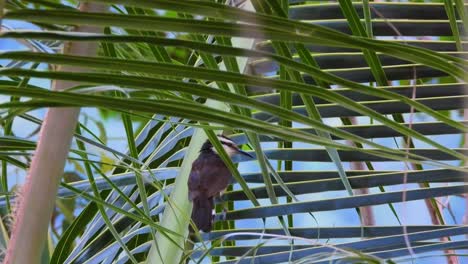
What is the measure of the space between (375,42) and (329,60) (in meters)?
0.39

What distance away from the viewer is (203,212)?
105 centimetres

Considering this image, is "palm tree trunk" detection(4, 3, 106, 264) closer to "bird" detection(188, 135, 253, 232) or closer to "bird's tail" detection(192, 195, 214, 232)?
"bird" detection(188, 135, 253, 232)

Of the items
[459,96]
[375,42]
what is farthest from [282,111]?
[459,96]

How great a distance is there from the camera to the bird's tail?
1.01m

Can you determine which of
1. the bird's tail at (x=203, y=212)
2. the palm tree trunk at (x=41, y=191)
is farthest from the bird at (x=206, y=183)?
the palm tree trunk at (x=41, y=191)

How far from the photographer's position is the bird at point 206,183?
0.96 meters

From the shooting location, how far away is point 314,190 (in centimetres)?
80

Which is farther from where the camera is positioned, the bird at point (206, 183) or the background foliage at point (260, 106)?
the bird at point (206, 183)

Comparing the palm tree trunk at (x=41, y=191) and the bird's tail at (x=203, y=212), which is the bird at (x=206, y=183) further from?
the palm tree trunk at (x=41, y=191)

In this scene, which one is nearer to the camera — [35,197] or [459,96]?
[35,197]

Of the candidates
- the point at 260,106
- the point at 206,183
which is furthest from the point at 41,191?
the point at 206,183

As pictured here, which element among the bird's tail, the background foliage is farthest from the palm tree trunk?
the bird's tail

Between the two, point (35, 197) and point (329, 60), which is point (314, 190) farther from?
point (35, 197)

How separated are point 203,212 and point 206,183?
0.17 feet
